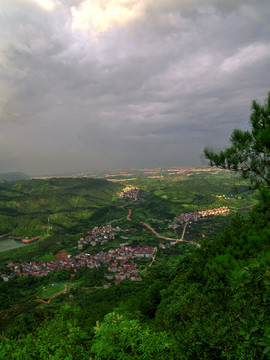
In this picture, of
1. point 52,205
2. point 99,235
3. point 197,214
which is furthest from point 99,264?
point 52,205

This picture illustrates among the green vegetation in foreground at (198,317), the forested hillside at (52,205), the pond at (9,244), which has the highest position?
the green vegetation in foreground at (198,317)

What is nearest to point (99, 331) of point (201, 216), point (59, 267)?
point (59, 267)

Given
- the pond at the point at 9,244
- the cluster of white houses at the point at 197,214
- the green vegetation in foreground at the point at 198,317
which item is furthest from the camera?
the cluster of white houses at the point at 197,214

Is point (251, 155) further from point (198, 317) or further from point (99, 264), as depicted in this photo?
point (99, 264)

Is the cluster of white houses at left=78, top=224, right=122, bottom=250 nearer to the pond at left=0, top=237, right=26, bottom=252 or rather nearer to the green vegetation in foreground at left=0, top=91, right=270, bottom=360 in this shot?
the pond at left=0, top=237, right=26, bottom=252

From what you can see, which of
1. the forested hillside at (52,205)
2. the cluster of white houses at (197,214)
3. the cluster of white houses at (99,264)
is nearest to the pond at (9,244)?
the forested hillside at (52,205)

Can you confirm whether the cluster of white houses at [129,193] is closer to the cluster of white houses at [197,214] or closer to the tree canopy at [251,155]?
the cluster of white houses at [197,214]

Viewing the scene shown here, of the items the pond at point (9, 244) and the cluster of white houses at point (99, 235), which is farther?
the pond at point (9, 244)
